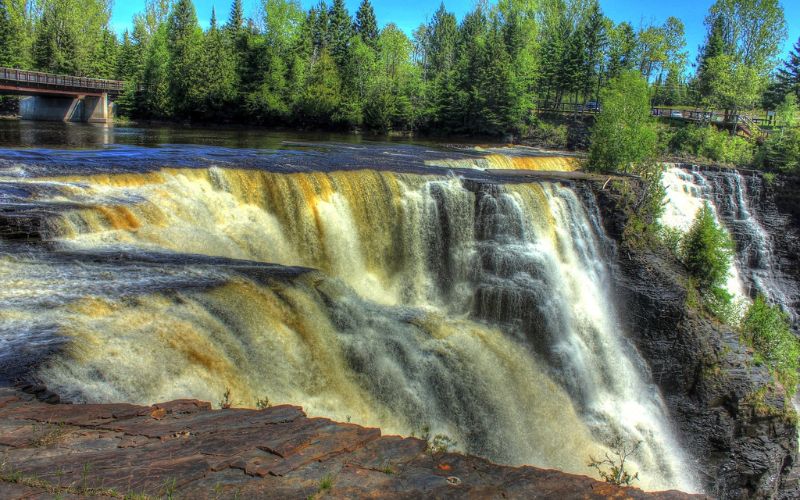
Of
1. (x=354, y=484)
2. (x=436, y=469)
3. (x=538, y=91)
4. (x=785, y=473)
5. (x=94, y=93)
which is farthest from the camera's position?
(x=538, y=91)

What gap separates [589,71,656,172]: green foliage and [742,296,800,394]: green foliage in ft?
24.6

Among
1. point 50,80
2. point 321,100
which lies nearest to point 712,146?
point 321,100

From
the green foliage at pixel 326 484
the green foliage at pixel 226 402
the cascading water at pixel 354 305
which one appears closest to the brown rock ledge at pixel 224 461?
the green foliage at pixel 326 484

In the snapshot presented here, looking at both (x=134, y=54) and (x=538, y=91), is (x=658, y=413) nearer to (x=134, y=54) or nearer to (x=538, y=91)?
(x=538, y=91)

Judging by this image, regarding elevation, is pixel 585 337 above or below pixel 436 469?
below

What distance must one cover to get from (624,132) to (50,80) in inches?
1805

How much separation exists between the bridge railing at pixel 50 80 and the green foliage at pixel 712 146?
4860cm

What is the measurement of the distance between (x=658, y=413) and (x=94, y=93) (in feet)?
172

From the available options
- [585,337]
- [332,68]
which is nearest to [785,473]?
[585,337]

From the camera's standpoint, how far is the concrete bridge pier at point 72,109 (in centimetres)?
5041

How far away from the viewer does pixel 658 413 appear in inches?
587

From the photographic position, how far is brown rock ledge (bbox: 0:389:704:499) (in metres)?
4.12

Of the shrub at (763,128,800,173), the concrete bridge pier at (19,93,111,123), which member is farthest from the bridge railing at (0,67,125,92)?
the shrub at (763,128,800,173)

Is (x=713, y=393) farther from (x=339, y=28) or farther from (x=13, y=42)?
(x=13, y=42)
